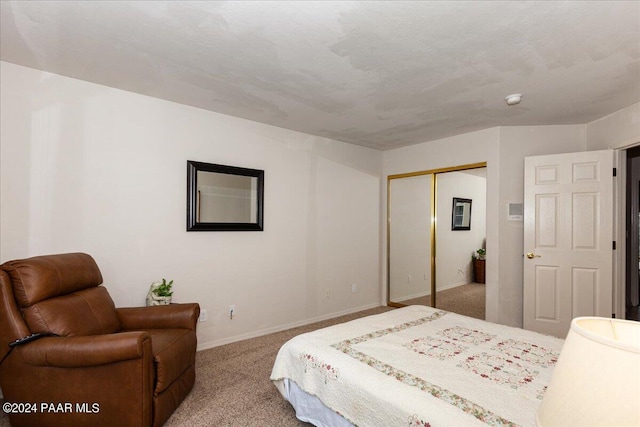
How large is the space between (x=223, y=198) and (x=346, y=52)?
1946 millimetres

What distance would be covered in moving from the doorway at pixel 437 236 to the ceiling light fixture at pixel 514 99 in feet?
3.46

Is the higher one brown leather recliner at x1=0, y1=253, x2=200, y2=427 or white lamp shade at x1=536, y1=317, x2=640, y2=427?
white lamp shade at x1=536, y1=317, x2=640, y2=427

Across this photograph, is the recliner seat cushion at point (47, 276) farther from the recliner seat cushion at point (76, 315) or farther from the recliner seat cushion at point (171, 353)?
the recliner seat cushion at point (171, 353)

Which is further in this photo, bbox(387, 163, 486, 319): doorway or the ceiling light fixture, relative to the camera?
bbox(387, 163, 486, 319): doorway

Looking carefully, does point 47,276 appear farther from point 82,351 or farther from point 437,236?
point 437,236

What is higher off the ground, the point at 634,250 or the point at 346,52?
the point at 346,52

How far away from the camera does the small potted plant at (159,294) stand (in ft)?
9.16

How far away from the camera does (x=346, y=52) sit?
2.16m

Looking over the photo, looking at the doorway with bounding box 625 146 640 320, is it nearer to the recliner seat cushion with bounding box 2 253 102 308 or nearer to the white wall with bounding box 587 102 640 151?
the white wall with bounding box 587 102 640 151

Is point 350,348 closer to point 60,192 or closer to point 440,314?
point 440,314

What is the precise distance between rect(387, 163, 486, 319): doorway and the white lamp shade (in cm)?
367

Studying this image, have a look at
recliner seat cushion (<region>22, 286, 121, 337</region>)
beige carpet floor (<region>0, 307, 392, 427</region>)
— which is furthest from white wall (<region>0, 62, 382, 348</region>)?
recliner seat cushion (<region>22, 286, 121, 337</region>)

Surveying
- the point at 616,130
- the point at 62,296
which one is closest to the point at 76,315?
the point at 62,296

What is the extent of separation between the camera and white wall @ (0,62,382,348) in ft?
8.09
